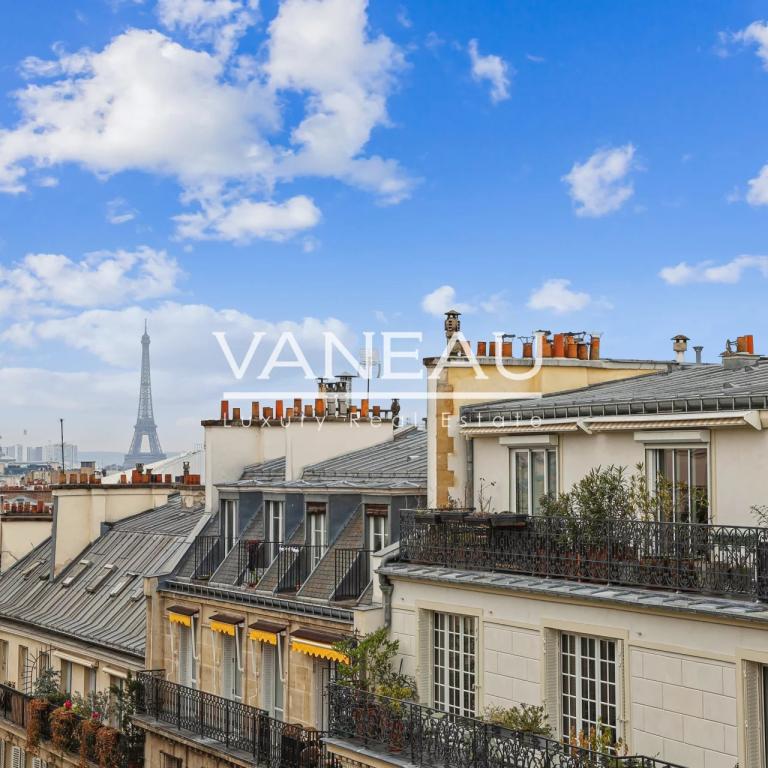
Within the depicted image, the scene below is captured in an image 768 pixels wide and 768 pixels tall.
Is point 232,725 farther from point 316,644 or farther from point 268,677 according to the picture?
point 316,644

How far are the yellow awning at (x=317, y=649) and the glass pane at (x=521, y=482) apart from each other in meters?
4.14

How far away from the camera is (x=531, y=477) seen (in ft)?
64.9

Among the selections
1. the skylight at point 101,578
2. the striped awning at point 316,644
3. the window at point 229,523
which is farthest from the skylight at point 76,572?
the striped awning at point 316,644

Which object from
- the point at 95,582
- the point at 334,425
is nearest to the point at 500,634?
the point at 334,425

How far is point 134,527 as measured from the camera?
119ft

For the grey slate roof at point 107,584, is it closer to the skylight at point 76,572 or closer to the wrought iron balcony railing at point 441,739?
the skylight at point 76,572

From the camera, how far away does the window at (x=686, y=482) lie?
1622cm

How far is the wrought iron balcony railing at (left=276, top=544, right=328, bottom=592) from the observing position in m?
24.2

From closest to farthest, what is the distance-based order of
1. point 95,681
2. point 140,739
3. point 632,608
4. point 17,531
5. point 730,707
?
point 730,707
point 632,608
point 140,739
point 95,681
point 17,531

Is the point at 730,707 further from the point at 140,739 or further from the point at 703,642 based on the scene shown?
the point at 140,739

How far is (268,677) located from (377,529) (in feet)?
13.7

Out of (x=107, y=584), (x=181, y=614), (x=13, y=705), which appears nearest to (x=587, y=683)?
(x=181, y=614)

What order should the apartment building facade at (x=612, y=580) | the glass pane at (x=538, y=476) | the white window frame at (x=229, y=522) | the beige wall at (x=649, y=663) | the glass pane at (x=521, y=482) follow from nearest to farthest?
the beige wall at (x=649, y=663), the apartment building facade at (x=612, y=580), the glass pane at (x=538, y=476), the glass pane at (x=521, y=482), the white window frame at (x=229, y=522)

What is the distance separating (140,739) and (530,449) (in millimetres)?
13298
